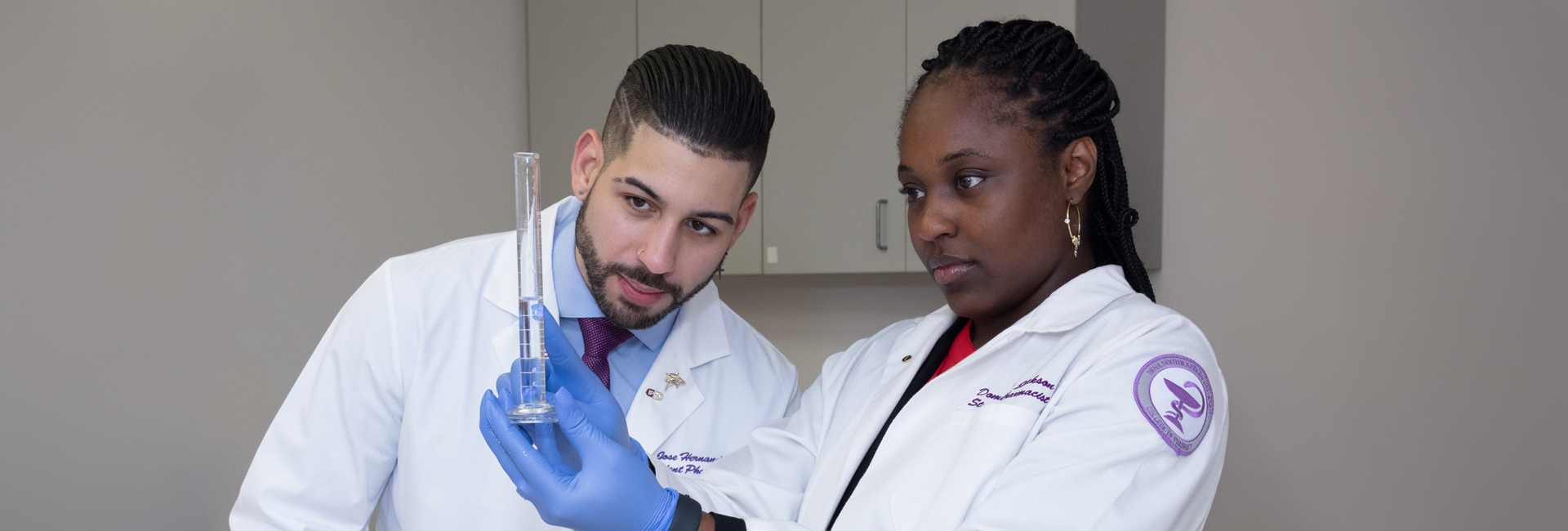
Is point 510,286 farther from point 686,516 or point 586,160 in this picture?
point 686,516

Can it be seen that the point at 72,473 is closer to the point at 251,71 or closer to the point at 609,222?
the point at 251,71

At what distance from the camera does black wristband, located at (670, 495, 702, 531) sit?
3.25 ft

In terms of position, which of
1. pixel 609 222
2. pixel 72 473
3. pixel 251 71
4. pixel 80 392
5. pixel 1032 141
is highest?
pixel 251 71

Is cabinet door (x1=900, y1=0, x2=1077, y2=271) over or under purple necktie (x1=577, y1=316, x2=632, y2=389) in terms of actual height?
over

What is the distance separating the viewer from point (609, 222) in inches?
50.8

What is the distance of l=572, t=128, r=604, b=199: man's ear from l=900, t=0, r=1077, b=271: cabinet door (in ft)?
4.19

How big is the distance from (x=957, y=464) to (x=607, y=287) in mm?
579

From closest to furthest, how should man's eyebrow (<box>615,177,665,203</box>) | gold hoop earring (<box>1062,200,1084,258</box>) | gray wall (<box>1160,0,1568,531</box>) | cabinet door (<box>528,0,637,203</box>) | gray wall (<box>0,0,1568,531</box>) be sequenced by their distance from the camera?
1. gold hoop earring (<box>1062,200,1084,258</box>)
2. man's eyebrow (<box>615,177,665,203</box>)
3. gray wall (<box>0,0,1568,531</box>)
4. gray wall (<box>1160,0,1568,531</box>)
5. cabinet door (<box>528,0,637,203</box>)

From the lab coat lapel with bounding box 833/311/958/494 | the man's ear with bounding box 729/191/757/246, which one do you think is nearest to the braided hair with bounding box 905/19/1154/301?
the lab coat lapel with bounding box 833/311/958/494

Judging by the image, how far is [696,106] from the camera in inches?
50.9

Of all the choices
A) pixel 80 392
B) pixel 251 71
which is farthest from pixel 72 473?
pixel 251 71

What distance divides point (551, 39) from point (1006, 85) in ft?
7.90

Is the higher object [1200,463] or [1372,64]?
[1372,64]

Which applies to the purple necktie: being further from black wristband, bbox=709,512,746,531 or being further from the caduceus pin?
black wristband, bbox=709,512,746,531
